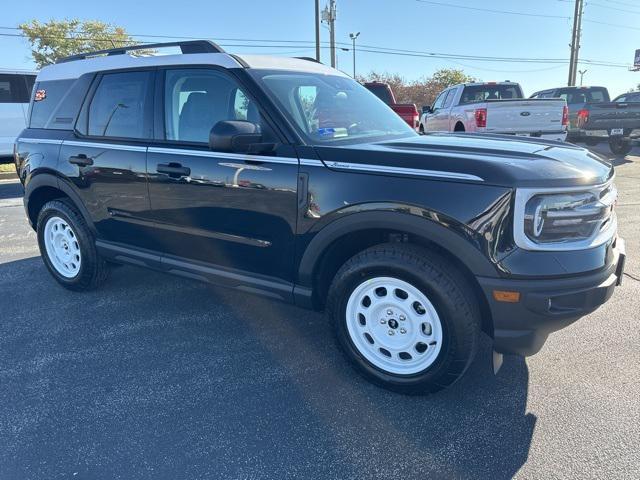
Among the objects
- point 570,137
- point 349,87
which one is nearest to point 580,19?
point 570,137

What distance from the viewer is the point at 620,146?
12555mm

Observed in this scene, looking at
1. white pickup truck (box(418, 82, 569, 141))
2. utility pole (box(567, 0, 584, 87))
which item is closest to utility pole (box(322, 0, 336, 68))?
utility pole (box(567, 0, 584, 87))

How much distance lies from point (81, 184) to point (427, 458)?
3.29 metres

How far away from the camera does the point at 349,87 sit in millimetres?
3775

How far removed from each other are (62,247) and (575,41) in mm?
31318

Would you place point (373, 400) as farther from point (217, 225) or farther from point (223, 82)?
point (223, 82)

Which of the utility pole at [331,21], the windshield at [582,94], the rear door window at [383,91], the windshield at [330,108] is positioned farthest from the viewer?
the utility pole at [331,21]

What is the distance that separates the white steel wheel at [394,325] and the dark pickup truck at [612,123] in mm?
11927

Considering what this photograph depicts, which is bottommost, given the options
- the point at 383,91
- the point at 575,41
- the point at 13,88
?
the point at 383,91

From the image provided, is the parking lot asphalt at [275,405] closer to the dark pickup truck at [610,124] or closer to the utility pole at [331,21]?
the dark pickup truck at [610,124]

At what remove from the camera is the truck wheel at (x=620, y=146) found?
1238 centimetres

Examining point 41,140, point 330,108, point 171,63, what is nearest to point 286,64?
point 330,108

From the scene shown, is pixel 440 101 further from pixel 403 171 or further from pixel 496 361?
pixel 496 361

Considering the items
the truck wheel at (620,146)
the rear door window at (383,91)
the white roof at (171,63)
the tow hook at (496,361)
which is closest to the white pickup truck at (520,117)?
the rear door window at (383,91)
